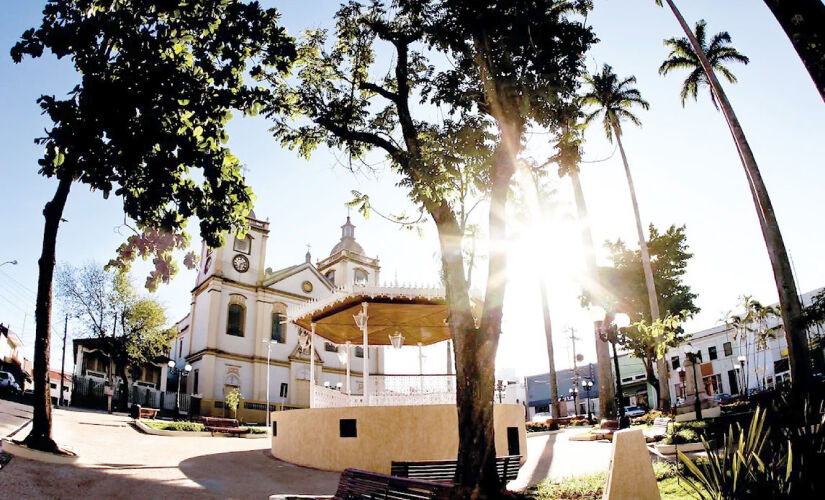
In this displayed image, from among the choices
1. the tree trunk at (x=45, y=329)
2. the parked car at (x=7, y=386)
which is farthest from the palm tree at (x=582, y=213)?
the parked car at (x=7, y=386)

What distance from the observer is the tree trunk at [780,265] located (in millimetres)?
14258

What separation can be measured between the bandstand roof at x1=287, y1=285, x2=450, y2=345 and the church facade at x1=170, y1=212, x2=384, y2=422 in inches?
678

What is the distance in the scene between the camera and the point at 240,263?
40031 millimetres

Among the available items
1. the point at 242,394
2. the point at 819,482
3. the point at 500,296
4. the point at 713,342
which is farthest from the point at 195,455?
the point at 713,342

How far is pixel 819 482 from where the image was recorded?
4.33 m

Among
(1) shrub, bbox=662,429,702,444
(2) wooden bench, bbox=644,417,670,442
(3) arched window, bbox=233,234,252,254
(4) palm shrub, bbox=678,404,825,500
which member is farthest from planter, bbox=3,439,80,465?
(3) arched window, bbox=233,234,252,254

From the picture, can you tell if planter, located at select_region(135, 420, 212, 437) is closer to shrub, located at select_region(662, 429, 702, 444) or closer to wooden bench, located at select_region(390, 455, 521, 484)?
wooden bench, located at select_region(390, 455, 521, 484)

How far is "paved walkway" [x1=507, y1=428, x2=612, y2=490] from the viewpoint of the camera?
11.3 metres

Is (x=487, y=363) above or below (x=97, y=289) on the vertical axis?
below

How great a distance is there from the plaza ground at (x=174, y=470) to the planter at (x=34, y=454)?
12.4 inches

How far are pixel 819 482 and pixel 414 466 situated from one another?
20.3ft

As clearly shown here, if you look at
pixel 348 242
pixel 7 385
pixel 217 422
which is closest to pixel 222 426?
pixel 217 422

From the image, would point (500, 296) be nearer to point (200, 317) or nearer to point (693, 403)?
point (693, 403)

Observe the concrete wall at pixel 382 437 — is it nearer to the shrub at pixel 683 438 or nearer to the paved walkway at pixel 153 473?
the paved walkway at pixel 153 473
